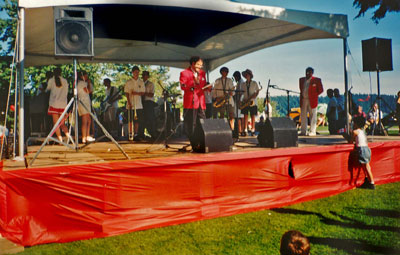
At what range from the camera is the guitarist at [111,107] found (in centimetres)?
890

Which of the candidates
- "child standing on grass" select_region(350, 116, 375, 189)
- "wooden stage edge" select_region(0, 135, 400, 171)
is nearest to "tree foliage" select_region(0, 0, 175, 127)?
"wooden stage edge" select_region(0, 135, 400, 171)

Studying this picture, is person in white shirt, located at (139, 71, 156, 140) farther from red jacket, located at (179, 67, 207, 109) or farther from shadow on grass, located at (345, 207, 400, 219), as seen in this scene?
shadow on grass, located at (345, 207, 400, 219)

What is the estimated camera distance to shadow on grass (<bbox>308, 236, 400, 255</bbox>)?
130 inches

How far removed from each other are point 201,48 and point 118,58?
230cm

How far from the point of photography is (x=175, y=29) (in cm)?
709

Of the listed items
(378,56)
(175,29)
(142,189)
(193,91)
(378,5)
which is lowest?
(142,189)

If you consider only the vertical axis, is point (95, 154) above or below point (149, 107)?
below

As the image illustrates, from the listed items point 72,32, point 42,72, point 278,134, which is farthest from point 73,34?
point 42,72

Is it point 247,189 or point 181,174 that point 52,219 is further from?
point 247,189

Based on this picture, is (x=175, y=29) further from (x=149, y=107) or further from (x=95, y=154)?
(x=95, y=154)

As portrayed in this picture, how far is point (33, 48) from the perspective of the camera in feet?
24.0

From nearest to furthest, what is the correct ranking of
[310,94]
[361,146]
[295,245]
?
[295,245], [361,146], [310,94]

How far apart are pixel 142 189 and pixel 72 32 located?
2.11m

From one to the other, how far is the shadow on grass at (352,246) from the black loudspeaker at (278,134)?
5.63 feet
